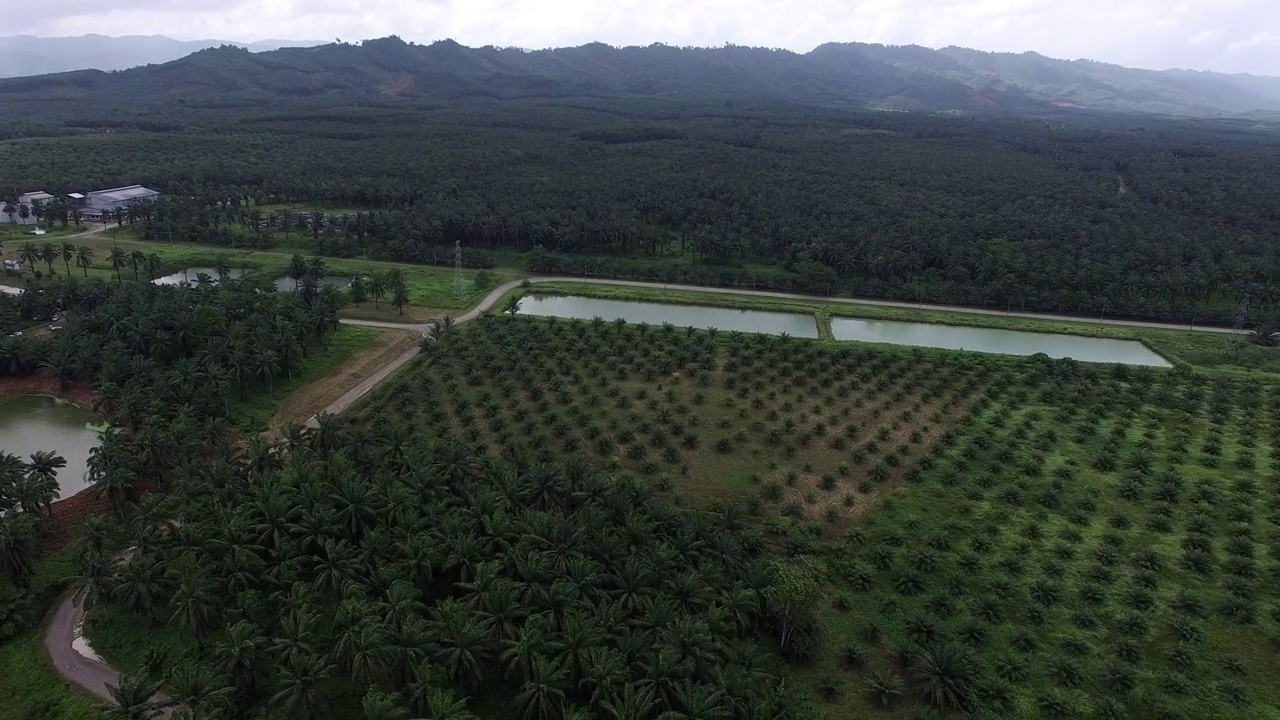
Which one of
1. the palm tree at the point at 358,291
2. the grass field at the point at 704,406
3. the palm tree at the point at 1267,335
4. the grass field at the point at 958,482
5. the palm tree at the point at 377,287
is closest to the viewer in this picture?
the grass field at the point at 958,482

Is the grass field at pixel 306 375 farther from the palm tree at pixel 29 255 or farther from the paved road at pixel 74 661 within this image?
the palm tree at pixel 29 255

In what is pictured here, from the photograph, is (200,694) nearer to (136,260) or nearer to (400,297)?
(400,297)

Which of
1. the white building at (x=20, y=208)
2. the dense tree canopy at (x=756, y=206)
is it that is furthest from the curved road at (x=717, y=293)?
the white building at (x=20, y=208)

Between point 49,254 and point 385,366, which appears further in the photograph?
point 49,254

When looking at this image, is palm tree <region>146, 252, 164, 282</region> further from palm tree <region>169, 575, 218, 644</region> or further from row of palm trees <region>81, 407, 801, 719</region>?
palm tree <region>169, 575, 218, 644</region>

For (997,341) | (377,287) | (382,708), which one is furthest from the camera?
(377,287)

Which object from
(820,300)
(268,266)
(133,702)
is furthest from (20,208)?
(820,300)

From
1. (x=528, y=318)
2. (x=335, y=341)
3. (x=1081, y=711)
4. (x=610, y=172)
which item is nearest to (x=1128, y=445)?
(x=1081, y=711)
